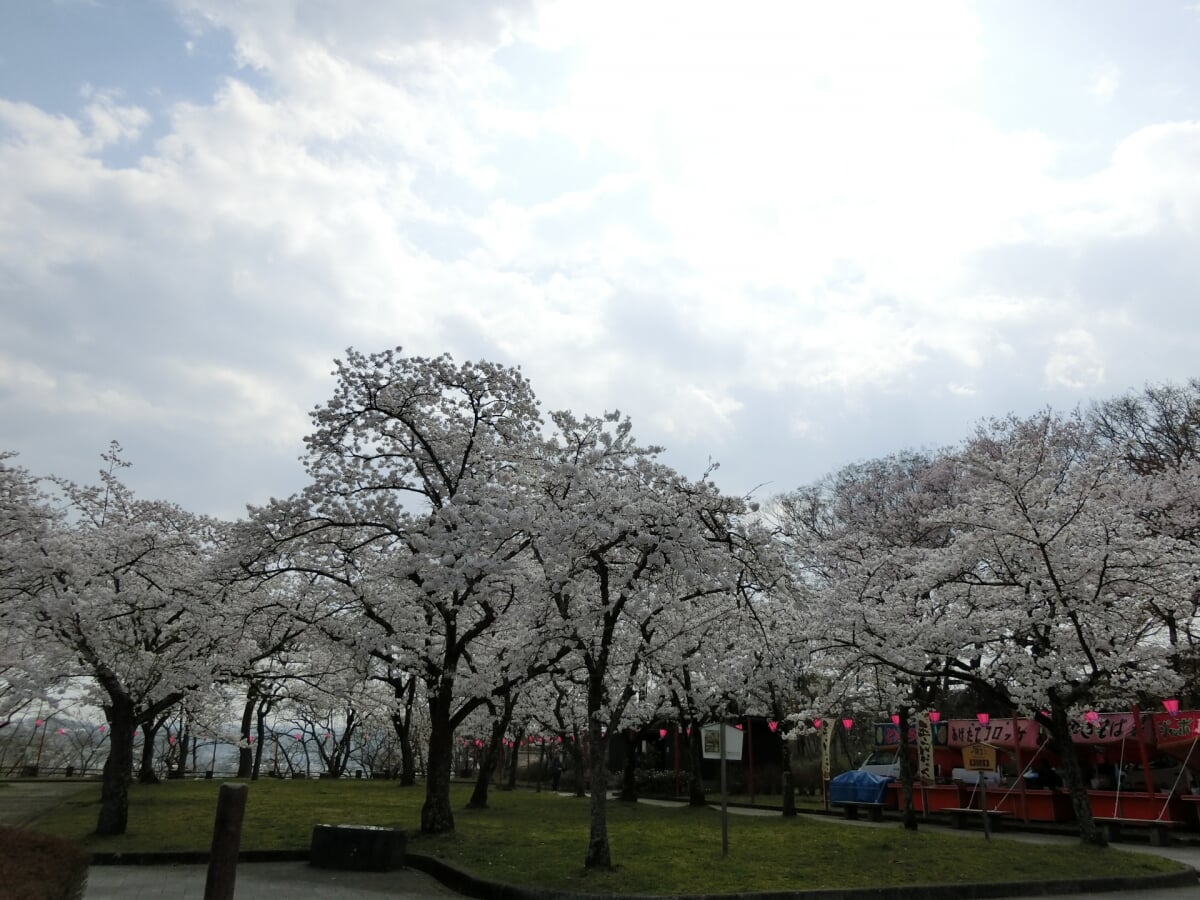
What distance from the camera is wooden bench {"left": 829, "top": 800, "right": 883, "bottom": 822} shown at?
68.1ft

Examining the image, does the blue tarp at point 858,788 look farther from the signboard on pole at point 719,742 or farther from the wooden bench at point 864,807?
the signboard on pole at point 719,742

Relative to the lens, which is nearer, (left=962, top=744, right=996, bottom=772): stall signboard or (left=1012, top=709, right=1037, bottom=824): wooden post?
(left=962, top=744, right=996, bottom=772): stall signboard

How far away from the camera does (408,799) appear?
2198 centimetres

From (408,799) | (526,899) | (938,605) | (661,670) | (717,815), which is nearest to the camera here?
(526,899)

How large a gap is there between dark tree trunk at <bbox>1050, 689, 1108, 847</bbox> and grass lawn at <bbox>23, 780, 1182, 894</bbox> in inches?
13.8

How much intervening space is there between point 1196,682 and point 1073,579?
34.6ft

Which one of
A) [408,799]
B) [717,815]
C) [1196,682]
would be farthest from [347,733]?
[1196,682]

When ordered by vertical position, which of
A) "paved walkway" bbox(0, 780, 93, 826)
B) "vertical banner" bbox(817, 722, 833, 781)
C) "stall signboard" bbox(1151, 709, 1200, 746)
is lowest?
"paved walkway" bbox(0, 780, 93, 826)

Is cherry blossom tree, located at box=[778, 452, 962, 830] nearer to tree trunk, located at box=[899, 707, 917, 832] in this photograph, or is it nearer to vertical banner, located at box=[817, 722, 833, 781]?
tree trunk, located at box=[899, 707, 917, 832]

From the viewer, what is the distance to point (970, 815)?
64.0 feet

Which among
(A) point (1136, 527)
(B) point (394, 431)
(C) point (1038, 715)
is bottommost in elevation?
(C) point (1038, 715)

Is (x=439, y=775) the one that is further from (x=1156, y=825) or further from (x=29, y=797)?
(x=29, y=797)

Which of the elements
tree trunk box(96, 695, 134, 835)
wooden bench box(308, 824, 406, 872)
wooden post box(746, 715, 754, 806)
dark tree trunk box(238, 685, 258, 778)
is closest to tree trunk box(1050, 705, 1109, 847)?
wooden bench box(308, 824, 406, 872)

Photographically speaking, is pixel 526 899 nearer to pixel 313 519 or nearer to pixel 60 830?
pixel 313 519
